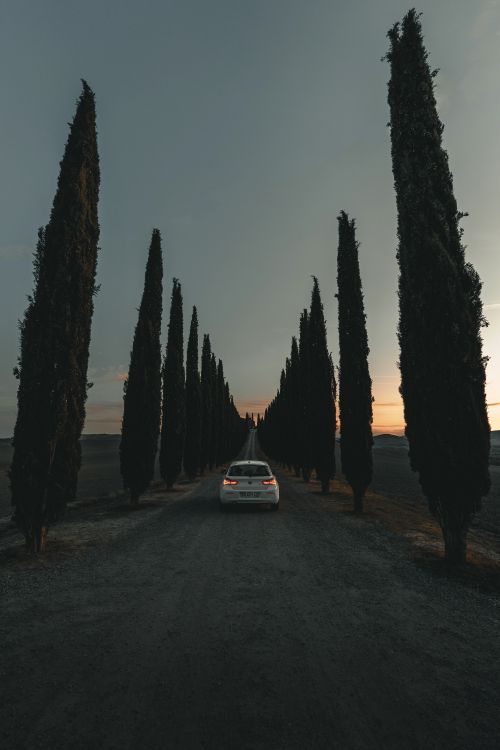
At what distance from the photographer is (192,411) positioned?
28672 millimetres

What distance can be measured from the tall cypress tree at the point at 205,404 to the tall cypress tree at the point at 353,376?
1881 centimetres

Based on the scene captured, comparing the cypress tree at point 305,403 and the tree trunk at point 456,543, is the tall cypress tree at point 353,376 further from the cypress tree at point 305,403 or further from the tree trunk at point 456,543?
the cypress tree at point 305,403

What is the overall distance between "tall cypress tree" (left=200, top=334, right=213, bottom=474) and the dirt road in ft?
82.1

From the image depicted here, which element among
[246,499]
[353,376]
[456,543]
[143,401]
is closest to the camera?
[456,543]

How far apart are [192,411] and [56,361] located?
68.7 feet

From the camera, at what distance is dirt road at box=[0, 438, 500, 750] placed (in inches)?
100

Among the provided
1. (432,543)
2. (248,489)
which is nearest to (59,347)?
(248,489)

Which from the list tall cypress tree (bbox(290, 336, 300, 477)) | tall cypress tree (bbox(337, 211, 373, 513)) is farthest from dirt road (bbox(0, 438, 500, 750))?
tall cypress tree (bbox(290, 336, 300, 477))

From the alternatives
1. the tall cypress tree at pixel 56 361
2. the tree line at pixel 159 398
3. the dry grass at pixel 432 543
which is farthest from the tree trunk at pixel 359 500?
the tall cypress tree at pixel 56 361

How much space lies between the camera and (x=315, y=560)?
6797 mm

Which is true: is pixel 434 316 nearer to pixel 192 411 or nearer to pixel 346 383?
pixel 346 383

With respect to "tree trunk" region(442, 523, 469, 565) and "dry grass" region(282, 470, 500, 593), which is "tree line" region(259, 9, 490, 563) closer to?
"tree trunk" region(442, 523, 469, 565)

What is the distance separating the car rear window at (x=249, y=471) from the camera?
1209cm

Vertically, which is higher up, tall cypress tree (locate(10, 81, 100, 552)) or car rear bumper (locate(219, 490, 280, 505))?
tall cypress tree (locate(10, 81, 100, 552))
